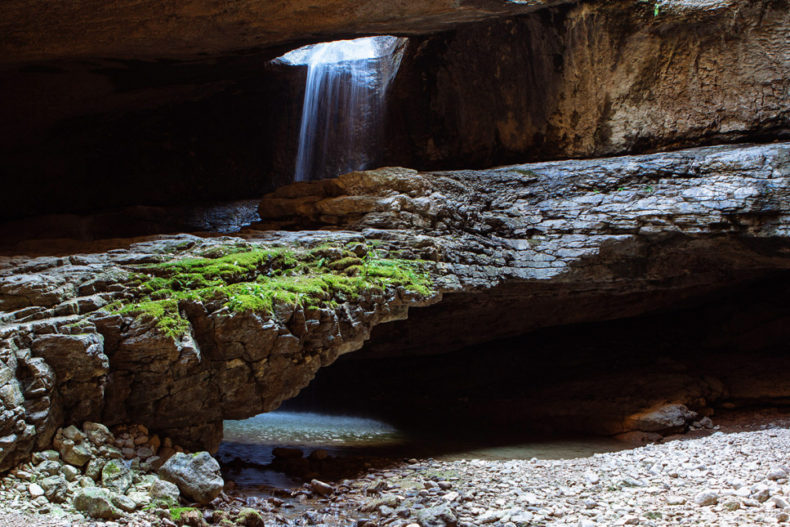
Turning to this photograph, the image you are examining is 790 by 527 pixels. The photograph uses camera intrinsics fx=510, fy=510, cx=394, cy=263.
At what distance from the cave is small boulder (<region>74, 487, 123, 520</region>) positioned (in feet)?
0.16

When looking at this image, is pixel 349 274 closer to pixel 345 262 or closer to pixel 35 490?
pixel 345 262

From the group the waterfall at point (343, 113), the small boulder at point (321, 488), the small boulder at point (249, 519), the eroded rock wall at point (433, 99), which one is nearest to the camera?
the small boulder at point (249, 519)

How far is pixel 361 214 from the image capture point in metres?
8.71

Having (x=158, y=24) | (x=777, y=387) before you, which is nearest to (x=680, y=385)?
(x=777, y=387)

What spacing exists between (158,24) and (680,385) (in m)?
11.5

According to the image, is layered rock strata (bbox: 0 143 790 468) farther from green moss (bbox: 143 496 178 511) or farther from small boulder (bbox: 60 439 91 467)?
green moss (bbox: 143 496 178 511)

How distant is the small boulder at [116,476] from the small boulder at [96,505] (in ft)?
1.05

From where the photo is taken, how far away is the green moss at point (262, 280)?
5.52 meters

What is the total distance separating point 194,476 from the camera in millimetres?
4762

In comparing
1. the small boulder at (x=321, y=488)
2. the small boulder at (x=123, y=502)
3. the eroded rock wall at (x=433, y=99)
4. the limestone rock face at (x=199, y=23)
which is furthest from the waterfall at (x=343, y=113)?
the small boulder at (x=123, y=502)

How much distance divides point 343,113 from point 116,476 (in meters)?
11.0

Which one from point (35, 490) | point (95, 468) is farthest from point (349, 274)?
point (35, 490)

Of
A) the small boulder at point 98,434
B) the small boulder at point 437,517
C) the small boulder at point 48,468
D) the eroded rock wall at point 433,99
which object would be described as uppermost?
the eroded rock wall at point 433,99

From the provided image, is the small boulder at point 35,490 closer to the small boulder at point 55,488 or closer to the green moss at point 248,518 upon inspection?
the small boulder at point 55,488
